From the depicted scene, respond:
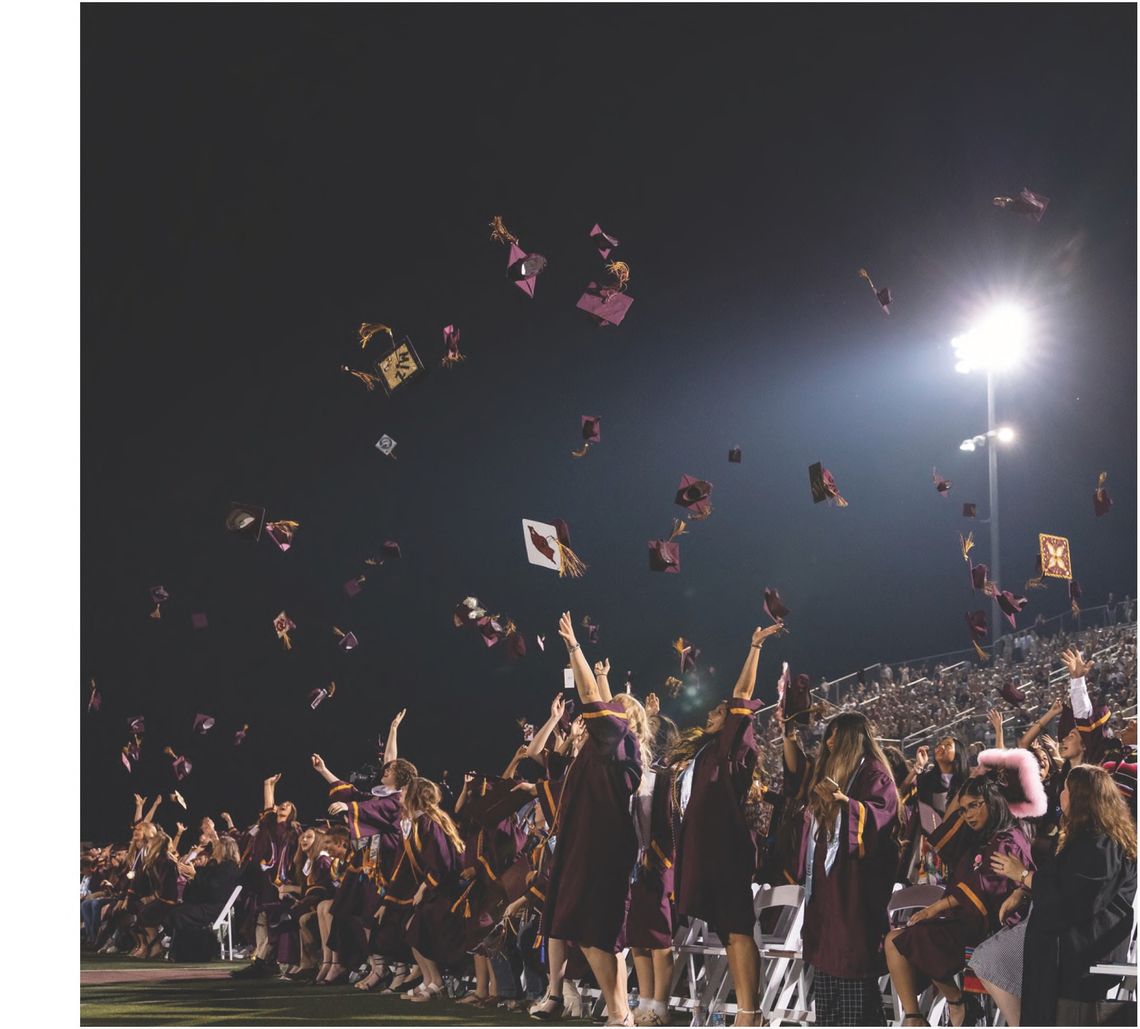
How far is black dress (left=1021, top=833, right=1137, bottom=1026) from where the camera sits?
4.95m

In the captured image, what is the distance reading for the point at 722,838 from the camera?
6.39m

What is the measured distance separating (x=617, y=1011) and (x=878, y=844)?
5.39 ft

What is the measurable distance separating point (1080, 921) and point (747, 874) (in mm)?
1749

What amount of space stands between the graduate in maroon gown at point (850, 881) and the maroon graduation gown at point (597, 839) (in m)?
1.00

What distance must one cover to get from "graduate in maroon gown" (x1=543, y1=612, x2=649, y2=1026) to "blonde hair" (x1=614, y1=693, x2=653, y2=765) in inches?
0.9

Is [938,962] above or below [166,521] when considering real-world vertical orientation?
below

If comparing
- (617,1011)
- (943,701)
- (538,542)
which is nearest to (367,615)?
(943,701)

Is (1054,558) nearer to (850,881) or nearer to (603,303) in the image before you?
(603,303)

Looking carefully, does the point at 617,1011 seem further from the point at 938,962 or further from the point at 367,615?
the point at 367,615

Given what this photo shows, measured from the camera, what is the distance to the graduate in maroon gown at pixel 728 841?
620 centimetres

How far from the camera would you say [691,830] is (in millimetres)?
6523

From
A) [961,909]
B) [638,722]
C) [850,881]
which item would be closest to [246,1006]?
[638,722]

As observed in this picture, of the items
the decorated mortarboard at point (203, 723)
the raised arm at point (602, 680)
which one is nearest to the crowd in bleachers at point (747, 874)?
the raised arm at point (602, 680)

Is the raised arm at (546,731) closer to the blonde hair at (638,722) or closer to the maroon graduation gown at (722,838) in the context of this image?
the blonde hair at (638,722)
